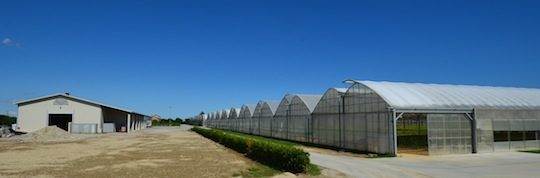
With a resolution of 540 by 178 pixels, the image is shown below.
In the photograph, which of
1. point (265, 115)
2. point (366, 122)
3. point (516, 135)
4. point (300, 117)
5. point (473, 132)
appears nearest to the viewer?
point (473, 132)

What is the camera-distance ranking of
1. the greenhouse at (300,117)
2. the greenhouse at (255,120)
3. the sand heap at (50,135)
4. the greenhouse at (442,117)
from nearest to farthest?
the greenhouse at (442,117) < the greenhouse at (300,117) < the sand heap at (50,135) < the greenhouse at (255,120)

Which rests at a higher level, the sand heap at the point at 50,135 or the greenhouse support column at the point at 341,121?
the greenhouse support column at the point at 341,121

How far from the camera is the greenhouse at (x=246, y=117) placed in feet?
191

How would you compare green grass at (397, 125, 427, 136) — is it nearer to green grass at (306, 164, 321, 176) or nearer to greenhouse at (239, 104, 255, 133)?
greenhouse at (239, 104, 255, 133)

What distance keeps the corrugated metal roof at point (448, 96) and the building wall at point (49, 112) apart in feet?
127

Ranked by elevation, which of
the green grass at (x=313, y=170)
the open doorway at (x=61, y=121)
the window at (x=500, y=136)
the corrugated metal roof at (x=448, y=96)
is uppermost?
the corrugated metal roof at (x=448, y=96)

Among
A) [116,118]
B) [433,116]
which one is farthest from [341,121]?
[116,118]

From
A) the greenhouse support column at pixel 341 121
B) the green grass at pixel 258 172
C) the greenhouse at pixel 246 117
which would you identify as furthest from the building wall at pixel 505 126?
the greenhouse at pixel 246 117

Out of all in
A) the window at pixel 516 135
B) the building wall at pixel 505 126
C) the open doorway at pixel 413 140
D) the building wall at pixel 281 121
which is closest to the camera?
the building wall at pixel 505 126

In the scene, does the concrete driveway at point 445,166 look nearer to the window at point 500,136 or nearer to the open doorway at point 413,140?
the window at point 500,136

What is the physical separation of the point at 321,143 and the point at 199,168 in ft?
52.6

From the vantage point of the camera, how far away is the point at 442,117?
78.8 feet

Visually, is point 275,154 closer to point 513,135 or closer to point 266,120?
point 513,135

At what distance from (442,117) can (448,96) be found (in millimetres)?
3161
